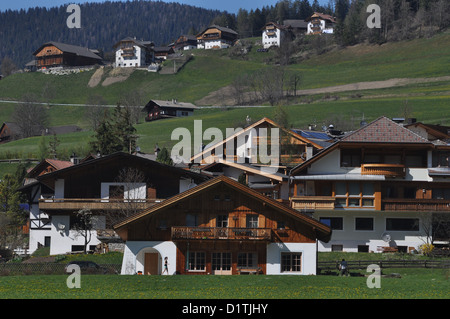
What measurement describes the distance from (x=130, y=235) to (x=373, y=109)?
9105 cm

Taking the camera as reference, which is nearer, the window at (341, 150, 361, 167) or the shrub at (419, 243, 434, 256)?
the shrub at (419, 243, 434, 256)

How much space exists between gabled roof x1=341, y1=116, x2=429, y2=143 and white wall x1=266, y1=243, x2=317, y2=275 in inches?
706

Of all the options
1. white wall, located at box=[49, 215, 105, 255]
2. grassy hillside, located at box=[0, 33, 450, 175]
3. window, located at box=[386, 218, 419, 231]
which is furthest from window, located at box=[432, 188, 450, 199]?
grassy hillside, located at box=[0, 33, 450, 175]

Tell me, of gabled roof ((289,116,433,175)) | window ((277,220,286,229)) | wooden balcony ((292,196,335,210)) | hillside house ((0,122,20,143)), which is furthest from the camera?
hillside house ((0,122,20,143))

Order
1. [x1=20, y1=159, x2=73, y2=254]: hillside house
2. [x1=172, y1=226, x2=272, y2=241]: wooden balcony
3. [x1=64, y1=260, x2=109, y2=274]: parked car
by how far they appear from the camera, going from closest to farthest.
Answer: [x1=64, y1=260, x2=109, y2=274]: parked car < [x1=172, y1=226, x2=272, y2=241]: wooden balcony < [x1=20, y1=159, x2=73, y2=254]: hillside house

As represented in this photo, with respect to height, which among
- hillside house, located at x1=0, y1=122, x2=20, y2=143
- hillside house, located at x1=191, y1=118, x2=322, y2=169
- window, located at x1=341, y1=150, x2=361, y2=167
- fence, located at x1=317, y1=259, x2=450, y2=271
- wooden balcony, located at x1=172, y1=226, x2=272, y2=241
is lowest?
fence, located at x1=317, y1=259, x2=450, y2=271

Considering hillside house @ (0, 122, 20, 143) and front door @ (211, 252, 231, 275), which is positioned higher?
hillside house @ (0, 122, 20, 143)

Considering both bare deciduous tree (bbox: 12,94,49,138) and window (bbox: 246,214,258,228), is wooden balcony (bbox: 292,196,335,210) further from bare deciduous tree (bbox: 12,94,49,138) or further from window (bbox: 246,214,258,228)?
bare deciduous tree (bbox: 12,94,49,138)

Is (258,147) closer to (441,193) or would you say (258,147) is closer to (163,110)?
(441,193)

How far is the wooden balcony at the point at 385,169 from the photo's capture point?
5556 centimetres

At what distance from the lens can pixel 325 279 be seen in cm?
3284

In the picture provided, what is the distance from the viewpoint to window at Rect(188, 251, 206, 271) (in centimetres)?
3972

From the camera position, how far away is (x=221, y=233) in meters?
39.9
